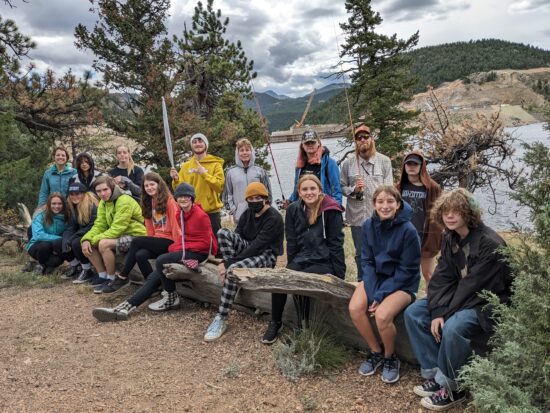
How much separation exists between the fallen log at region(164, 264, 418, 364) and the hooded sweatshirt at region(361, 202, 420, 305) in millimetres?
259

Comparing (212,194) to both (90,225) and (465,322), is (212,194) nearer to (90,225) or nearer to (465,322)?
(90,225)

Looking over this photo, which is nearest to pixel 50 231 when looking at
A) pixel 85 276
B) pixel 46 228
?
pixel 46 228

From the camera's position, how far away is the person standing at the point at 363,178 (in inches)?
195

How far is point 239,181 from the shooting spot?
572 cm

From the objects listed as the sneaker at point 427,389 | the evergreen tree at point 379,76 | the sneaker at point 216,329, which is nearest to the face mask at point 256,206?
the sneaker at point 216,329

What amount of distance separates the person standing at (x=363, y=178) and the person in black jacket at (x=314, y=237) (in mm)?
760

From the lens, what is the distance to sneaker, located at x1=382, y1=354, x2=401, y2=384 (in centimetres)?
350

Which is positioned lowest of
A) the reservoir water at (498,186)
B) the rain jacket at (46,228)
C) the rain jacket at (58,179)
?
the reservoir water at (498,186)

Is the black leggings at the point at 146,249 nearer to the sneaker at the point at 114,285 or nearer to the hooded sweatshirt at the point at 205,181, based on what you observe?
the sneaker at the point at 114,285

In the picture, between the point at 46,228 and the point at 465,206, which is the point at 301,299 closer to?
the point at 465,206

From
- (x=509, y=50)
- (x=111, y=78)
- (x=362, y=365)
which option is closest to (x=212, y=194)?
(x=362, y=365)

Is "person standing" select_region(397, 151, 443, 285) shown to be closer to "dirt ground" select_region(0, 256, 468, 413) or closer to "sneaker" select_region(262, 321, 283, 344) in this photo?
"dirt ground" select_region(0, 256, 468, 413)

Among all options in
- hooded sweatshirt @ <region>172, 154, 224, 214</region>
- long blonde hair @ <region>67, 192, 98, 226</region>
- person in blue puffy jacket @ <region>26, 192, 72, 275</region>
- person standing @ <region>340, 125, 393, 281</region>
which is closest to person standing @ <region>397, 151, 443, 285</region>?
person standing @ <region>340, 125, 393, 281</region>

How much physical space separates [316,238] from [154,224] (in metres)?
2.47
